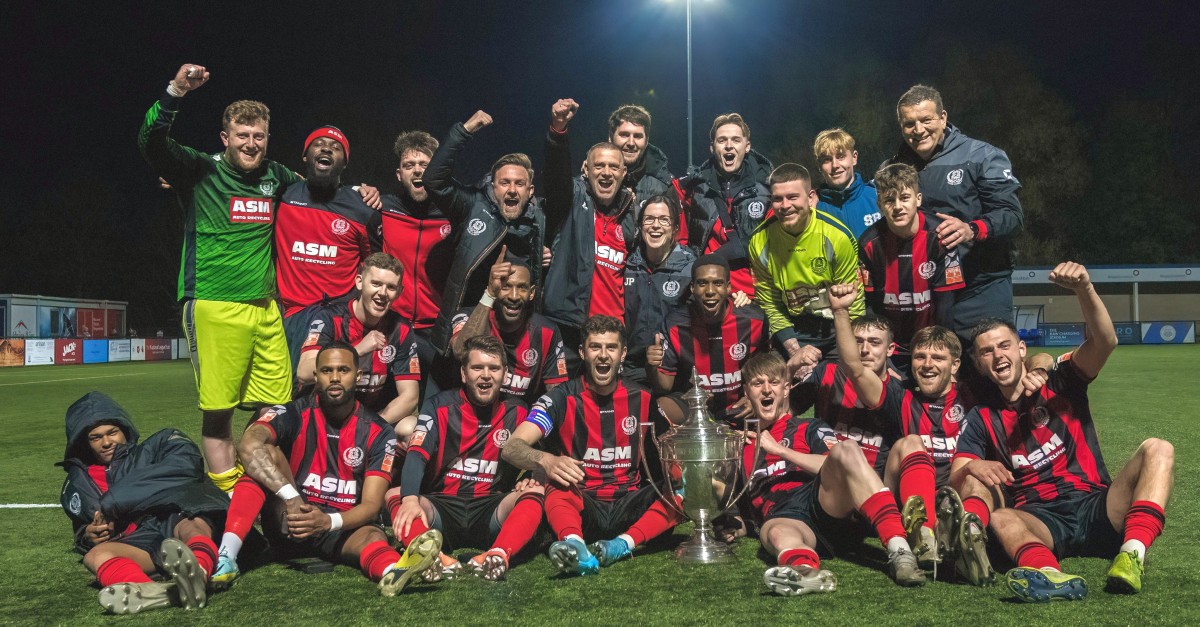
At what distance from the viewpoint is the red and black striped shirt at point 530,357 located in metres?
5.25

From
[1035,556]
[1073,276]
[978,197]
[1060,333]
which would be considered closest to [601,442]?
[1035,556]

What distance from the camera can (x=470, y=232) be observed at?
18.4ft

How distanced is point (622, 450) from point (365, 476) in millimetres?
1303

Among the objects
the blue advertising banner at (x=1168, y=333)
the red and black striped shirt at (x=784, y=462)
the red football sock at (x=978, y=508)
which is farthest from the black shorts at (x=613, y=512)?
the blue advertising banner at (x=1168, y=333)

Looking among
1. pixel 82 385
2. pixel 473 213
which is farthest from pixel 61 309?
pixel 473 213

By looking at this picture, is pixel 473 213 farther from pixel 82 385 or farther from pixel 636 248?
pixel 82 385

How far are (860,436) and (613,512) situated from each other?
1.33 m

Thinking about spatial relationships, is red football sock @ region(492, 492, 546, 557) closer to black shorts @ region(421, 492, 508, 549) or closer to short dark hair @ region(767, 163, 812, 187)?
black shorts @ region(421, 492, 508, 549)

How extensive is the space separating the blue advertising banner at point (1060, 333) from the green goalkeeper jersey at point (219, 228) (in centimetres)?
3293

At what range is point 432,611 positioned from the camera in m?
3.50

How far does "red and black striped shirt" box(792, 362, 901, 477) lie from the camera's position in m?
4.62

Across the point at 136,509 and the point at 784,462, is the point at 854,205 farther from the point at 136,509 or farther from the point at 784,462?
the point at 136,509

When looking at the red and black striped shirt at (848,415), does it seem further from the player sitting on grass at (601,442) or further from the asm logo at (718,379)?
the player sitting on grass at (601,442)

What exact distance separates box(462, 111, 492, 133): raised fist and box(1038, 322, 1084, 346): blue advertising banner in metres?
32.2
